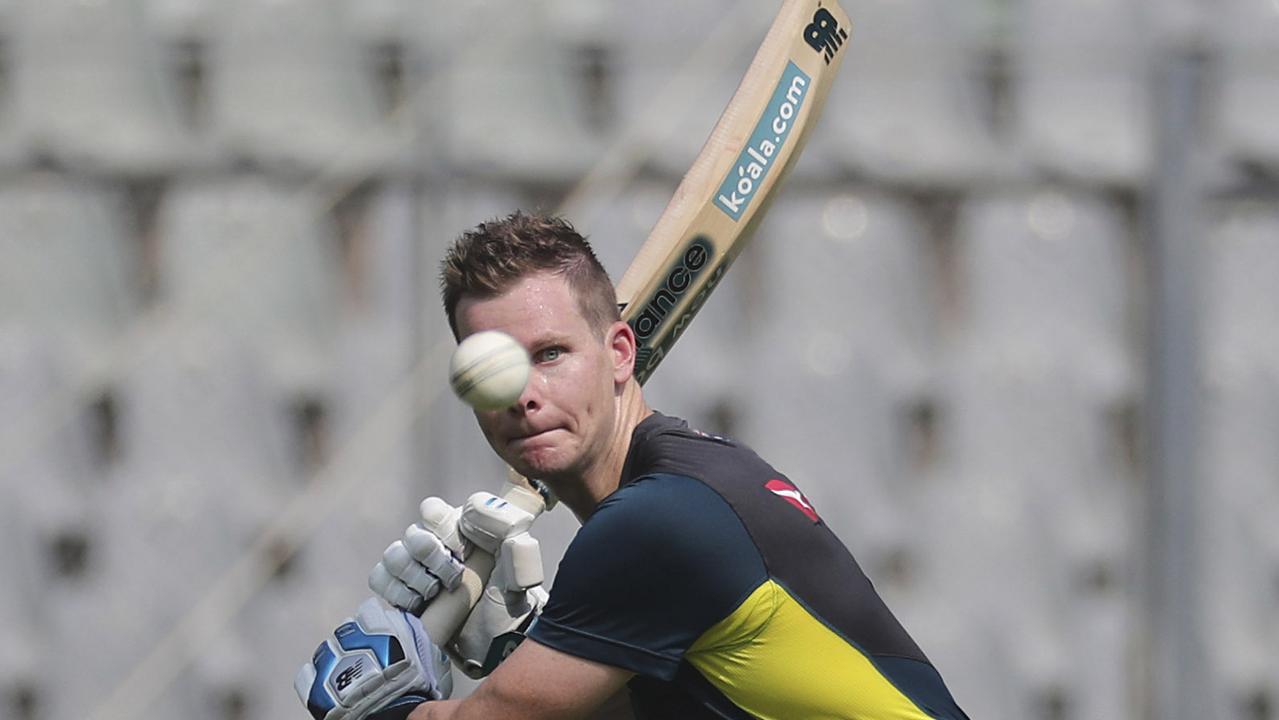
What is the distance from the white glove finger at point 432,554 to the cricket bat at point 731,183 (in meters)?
0.46

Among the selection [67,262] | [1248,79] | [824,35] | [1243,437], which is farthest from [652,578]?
[1248,79]

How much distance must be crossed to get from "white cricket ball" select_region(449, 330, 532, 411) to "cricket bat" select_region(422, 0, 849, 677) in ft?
2.21

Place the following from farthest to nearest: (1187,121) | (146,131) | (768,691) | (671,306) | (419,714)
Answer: (146,131) → (1187,121) → (671,306) → (419,714) → (768,691)

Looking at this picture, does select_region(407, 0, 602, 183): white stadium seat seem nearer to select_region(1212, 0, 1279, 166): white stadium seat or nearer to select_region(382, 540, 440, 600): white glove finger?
select_region(1212, 0, 1279, 166): white stadium seat

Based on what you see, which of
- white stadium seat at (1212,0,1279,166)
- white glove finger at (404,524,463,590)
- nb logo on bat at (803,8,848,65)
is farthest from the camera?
white stadium seat at (1212,0,1279,166)

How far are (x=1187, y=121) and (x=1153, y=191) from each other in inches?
7.3

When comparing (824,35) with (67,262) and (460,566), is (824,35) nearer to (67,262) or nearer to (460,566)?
(460,566)

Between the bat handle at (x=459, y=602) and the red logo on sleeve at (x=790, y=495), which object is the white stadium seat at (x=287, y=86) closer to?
the bat handle at (x=459, y=602)

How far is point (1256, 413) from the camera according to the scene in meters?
4.61

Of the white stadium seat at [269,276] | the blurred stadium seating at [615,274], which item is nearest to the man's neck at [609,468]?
the blurred stadium seating at [615,274]

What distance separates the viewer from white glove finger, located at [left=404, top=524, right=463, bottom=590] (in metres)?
2.57

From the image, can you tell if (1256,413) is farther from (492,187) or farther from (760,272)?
(492,187)

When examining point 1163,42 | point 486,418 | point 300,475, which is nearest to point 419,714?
point 486,418

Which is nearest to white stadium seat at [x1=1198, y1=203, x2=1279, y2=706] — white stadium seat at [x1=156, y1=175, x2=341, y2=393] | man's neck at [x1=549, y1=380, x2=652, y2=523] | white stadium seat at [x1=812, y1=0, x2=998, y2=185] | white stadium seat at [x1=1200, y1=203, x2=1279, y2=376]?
white stadium seat at [x1=1200, y1=203, x2=1279, y2=376]
